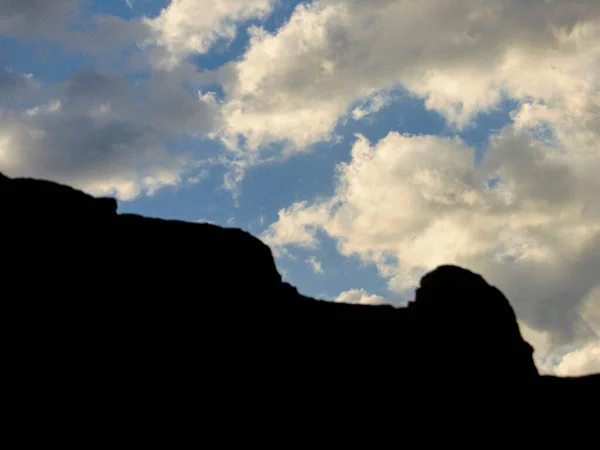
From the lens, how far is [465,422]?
4694cm

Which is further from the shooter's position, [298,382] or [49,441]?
[298,382]

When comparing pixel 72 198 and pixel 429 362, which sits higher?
pixel 72 198

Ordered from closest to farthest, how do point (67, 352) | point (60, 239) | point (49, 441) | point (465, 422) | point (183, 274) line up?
point (49, 441) → point (67, 352) → point (60, 239) → point (183, 274) → point (465, 422)

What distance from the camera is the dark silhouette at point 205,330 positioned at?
115 feet

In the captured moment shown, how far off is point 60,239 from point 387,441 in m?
28.2

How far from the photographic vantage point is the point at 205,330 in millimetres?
41094

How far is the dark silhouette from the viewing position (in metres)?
35.1

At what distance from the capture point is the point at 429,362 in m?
48.8

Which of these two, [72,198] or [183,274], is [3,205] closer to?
[72,198]

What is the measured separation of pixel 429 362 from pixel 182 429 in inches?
876

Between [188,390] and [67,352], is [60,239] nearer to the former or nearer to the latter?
[67,352]

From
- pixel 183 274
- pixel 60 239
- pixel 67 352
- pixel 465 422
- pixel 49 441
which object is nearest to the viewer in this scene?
pixel 49 441

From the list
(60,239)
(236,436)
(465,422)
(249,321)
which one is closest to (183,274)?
(249,321)

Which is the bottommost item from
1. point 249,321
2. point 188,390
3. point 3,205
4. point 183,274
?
point 188,390
